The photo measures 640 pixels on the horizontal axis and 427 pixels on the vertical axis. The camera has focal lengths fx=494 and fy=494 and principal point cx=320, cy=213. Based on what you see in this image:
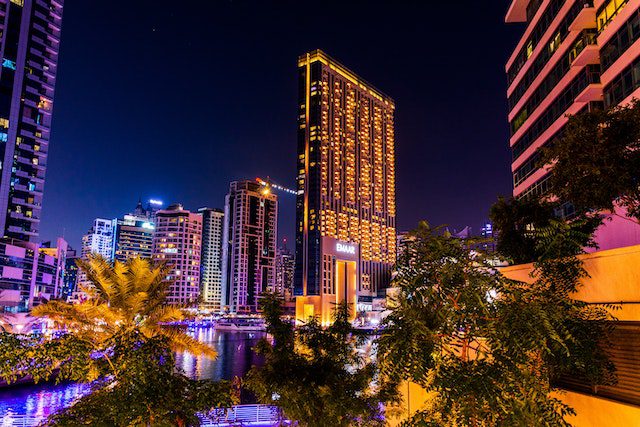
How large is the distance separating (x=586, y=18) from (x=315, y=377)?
109 feet

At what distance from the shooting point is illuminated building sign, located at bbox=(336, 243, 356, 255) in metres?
105

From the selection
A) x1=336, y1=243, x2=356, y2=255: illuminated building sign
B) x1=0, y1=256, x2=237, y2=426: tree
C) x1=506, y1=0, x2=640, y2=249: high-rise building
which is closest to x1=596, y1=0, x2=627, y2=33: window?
x1=506, y1=0, x2=640, y2=249: high-rise building

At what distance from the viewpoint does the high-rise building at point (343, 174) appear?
162250 mm

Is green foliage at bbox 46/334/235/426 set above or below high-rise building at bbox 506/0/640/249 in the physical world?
below

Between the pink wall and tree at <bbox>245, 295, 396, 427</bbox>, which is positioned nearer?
tree at <bbox>245, 295, 396, 427</bbox>

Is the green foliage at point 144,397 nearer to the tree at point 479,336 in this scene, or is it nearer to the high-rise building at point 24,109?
the tree at point 479,336

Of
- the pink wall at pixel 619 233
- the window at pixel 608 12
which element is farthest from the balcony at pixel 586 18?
the pink wall at pixel 619 233

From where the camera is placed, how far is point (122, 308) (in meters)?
14.2

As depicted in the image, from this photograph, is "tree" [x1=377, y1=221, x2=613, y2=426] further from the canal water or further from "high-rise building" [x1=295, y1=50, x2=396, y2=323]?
"high-rise building" [x1=295, y1=50, x2=396, y2=323]

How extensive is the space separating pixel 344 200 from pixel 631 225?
14849cm

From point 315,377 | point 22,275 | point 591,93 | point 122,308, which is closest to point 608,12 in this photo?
point 591,93

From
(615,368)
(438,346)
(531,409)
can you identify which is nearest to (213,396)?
(438,346)

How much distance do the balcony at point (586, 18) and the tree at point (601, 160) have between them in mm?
22959

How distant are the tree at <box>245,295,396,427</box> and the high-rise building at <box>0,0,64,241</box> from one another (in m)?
85.4
